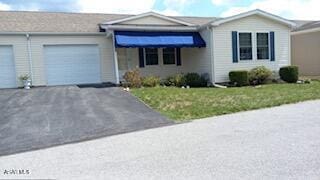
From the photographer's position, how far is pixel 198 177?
499cm

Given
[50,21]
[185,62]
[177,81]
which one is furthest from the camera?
[185,62]

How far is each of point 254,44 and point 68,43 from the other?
10273mm

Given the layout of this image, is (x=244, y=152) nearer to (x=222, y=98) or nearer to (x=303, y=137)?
(x=303, y=137)

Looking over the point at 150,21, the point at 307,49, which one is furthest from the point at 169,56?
the point at 307,49

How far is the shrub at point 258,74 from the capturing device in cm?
1933

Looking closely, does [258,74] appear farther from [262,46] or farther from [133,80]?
[133,80]

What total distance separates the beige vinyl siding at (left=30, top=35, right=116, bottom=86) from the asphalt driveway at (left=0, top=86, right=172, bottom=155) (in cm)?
390

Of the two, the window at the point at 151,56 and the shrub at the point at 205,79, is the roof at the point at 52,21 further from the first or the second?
the shrub at the point at 205,79

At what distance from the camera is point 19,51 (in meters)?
18.4

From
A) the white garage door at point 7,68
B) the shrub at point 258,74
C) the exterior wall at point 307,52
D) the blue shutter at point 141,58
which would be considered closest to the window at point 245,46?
the shrub at point 258,74

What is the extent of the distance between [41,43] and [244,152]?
598 inches

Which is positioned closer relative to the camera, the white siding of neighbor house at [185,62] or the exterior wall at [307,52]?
the white siding of neighbor house at [185,62]

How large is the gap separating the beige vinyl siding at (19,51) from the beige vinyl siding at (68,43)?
1.29 feet

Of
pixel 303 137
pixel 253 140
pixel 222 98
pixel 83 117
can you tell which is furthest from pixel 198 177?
pixel 222 98
